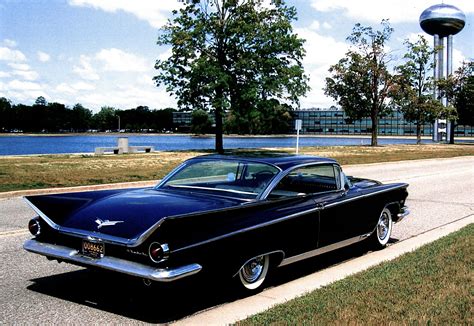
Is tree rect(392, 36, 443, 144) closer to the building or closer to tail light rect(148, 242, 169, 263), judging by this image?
tail light rect(148, 242, 169, 263)

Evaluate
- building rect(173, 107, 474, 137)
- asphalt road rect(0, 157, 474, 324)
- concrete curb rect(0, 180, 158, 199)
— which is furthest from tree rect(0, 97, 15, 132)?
asphalt road rect(0, 157, 474, 324)

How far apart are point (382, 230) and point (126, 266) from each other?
420 cm

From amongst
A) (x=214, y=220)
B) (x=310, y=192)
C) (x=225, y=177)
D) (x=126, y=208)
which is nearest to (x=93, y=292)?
(x=126, y=208)

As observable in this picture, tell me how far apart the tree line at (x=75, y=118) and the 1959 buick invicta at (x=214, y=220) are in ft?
494

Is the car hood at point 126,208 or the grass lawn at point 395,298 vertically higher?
the car hood at point 126,208

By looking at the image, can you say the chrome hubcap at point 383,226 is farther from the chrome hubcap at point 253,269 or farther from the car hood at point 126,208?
the car hood at point 126,208

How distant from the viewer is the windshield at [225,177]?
18.9ft

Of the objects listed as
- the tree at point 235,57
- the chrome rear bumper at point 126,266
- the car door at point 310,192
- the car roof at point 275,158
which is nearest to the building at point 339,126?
the tree at point 235,57

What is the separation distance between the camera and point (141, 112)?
171m

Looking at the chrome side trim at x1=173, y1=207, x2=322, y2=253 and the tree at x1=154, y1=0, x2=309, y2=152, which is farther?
the tree at x1=154, y1=0, x2=309, y2=152

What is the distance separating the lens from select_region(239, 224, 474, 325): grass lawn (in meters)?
4.42

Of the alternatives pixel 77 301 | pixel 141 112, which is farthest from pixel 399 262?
pixel 141 112

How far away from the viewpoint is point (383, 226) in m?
7.66

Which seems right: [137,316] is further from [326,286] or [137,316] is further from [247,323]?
[326,286]
